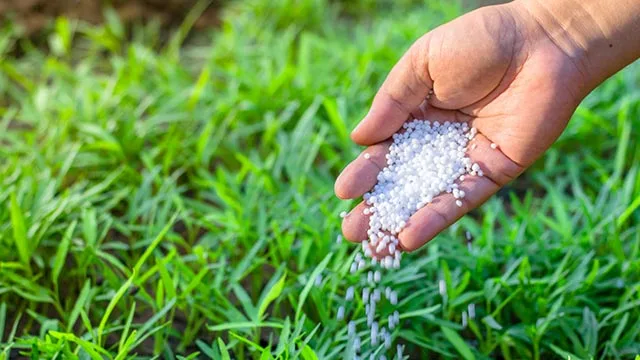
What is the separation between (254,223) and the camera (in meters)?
2.14

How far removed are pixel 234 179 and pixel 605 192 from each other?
98cm

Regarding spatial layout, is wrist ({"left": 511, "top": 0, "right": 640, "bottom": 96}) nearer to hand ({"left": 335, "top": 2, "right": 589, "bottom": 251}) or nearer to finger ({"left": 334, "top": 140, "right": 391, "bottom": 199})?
hand ({"left": 335, "top": 2, "right": 589, "bottom": 251})

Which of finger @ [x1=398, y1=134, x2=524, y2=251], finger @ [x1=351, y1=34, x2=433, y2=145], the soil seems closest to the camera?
finger @ [x1=398, y1=134, x2=524, y2=251]

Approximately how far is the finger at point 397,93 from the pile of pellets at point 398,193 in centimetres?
5

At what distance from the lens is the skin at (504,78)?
1.73 metres

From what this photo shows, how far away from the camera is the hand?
172cm

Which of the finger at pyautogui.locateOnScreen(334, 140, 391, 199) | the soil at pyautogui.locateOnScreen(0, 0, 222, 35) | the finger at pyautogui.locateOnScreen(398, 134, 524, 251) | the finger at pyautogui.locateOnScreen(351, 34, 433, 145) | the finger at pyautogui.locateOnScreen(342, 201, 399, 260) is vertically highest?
the soil at pyautogui.locateOnScreen(0, 0, 222, 35)

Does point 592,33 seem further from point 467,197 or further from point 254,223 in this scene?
point 254,223

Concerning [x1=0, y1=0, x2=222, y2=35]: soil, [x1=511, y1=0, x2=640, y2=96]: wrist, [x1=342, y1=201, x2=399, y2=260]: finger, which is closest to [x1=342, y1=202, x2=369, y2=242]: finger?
[x1=342, y1=201, x2=399, y2=260]: finger

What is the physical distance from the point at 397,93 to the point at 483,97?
7.3 inches

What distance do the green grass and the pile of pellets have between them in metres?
0.05

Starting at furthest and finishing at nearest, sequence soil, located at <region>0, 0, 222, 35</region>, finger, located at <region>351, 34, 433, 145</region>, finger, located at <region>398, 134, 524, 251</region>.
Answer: soil, located at <region>0, 0, 222, 35</region> < finger, located at <region>351, 34, 433, 145</region> < finger, located at <region>398, 134, 524, 251</region>

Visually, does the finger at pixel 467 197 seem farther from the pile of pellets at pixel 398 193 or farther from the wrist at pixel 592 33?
the wrist at pixel 592 33

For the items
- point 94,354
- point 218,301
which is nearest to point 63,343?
point 94,354
